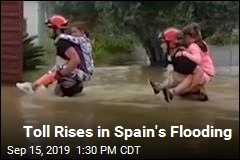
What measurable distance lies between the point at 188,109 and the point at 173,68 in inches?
11.5

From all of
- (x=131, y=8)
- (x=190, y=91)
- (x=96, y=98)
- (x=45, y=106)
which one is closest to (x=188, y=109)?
(x=190, y=91)

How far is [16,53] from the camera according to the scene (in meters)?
4.84

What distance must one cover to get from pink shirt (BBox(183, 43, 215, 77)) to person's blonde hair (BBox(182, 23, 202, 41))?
0.33 ft

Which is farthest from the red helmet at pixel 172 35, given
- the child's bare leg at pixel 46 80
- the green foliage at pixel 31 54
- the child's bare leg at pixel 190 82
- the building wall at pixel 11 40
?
Result: the building wall at pixel 11 40

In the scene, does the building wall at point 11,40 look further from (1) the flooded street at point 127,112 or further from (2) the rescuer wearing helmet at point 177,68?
(2) the rescuer wearing helmet at point 177,68

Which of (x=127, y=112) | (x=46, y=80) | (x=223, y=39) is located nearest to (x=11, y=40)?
(x=46, y=80)

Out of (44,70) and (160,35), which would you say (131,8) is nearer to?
(160,35)

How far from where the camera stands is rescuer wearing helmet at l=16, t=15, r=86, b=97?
4.16m

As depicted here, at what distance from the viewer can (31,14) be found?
4.68 meters

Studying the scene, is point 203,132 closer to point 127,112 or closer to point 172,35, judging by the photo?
point 127,112

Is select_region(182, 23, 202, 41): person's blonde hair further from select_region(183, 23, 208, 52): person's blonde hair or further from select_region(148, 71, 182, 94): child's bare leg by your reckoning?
select_region(148, 71, 182, 94): child's bare leg

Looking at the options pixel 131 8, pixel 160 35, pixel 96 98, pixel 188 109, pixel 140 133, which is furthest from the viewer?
pixel 131 8

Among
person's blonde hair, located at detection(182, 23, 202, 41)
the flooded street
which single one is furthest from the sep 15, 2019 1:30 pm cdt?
person's blonde hair, located at detection(182, 23, 202, 41)

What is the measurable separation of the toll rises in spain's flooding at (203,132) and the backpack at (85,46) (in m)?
1.09
